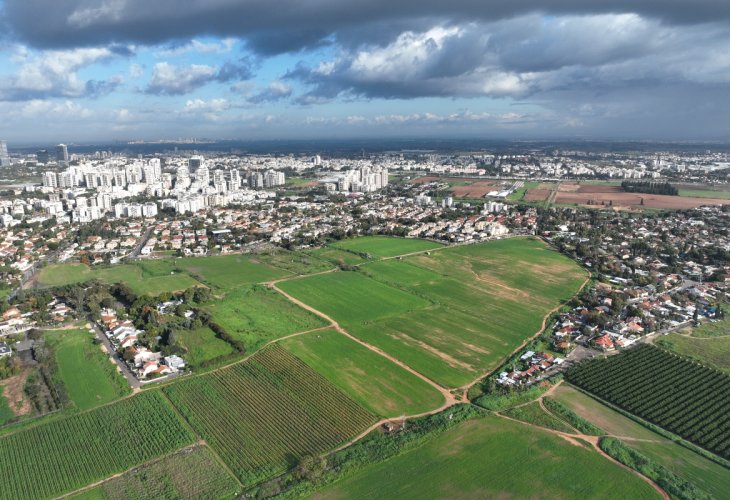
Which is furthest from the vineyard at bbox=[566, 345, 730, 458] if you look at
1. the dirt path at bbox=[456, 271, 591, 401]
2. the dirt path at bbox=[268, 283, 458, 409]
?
the dirt path at bbox=[268, 283, 458, 409]

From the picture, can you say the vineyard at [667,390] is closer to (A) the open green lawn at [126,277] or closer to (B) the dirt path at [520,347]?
(B) the dirt path at [520,347]

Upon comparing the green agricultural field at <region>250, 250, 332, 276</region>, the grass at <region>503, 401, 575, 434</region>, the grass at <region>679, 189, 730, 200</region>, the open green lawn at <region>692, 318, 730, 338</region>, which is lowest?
the grass at <region>503, 401, 575, 434</region>

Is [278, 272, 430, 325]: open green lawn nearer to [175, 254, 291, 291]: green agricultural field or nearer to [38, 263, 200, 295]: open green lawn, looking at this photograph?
[175, 254, 291, 291]: green agricultural field

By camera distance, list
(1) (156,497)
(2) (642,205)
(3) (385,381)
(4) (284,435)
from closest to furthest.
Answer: (1) (156,497), (4) (284,435), (3) (385,381), (2) (642,205)

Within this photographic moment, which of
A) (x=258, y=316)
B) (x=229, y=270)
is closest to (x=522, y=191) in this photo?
(x=229, y=270)

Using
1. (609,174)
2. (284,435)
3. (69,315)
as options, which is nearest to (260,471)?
(284,435)

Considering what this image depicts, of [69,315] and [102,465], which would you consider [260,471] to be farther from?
[69,315]

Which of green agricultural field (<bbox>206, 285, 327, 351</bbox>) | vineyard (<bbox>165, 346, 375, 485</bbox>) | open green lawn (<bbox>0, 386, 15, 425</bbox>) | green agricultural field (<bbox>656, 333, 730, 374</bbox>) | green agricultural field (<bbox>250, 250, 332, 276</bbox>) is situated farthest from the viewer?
green agricultural field (<bbox>250, 250, 332, 276</bbox>)
